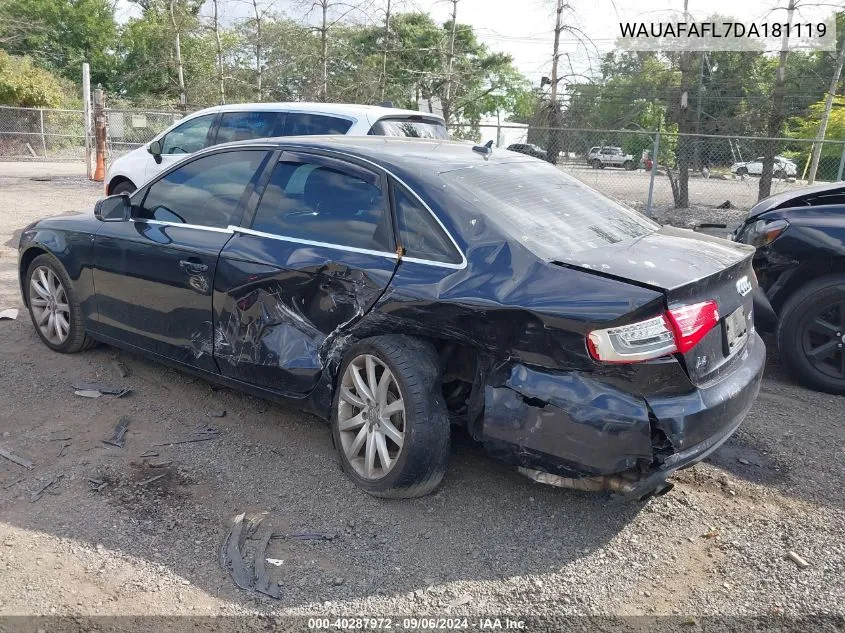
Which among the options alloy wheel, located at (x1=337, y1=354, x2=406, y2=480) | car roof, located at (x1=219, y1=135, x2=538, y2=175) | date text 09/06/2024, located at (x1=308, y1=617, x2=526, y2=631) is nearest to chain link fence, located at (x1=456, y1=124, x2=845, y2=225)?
Result: car roof, located at (x1=219, y1=135, x2=538, y2=175)

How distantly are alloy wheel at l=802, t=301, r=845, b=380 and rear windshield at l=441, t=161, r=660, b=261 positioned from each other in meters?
1.71

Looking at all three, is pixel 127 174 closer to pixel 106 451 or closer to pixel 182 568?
pixel 106 451

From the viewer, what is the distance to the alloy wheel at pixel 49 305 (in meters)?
5.12

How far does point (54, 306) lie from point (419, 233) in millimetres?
3067

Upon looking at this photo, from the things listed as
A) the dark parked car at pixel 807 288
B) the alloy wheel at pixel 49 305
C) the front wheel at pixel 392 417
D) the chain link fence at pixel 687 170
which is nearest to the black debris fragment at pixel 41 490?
the front wheel at pixel 392 417

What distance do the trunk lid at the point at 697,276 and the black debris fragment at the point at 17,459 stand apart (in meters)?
2.77

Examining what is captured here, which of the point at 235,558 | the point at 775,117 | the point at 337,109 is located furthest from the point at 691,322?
the point at 775,117

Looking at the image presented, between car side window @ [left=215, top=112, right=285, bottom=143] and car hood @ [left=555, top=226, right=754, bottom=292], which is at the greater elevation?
car side window @ [left=215, top=112, right=285, bottom=143]

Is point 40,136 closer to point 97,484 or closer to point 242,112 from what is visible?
point 242,112

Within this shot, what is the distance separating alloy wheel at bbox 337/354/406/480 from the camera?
3.42m

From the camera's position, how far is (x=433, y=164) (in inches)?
148

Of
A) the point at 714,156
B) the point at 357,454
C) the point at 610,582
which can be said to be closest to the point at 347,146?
the point at 357,454

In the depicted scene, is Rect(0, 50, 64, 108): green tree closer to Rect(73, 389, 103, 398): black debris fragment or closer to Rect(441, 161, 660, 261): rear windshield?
Rect(73, 389, 103, 398): black debris fragment

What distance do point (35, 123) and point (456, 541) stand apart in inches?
1235
